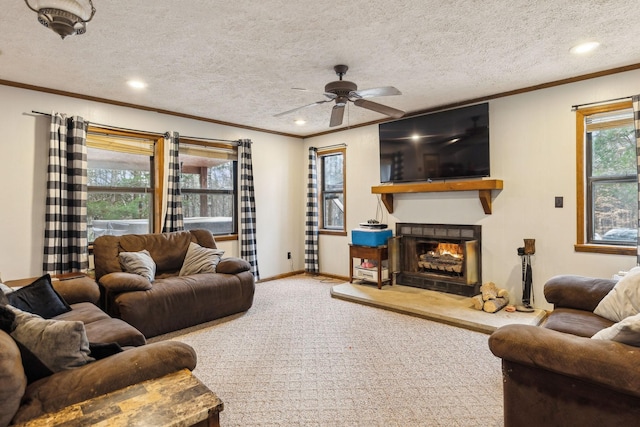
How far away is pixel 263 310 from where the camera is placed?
4.20 metres

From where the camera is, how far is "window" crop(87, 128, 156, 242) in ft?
13.6

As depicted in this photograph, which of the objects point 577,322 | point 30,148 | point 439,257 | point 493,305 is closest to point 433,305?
point 493,305

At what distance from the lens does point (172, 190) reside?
4.57 meters

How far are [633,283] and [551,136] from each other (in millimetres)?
2083

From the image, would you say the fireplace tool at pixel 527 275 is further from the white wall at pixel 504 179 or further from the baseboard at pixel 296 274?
the baseboard at pixel 296 274

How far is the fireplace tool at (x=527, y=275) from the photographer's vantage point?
150 inches

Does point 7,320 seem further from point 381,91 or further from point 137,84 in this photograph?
point 137,84

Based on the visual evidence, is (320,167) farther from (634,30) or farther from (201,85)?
(634,30)

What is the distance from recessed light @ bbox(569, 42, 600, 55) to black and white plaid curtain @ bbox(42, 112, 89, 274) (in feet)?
15.7

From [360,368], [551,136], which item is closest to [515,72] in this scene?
[551,136]

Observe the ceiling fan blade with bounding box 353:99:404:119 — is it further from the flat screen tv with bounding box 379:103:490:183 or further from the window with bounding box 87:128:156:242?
the window with bounding box 87:128:156:242

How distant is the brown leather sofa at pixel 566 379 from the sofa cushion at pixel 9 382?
190 cm

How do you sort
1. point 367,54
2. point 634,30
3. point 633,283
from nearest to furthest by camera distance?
point 633,283, point 634,30, point 367,54

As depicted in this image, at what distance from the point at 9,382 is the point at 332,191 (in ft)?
17.1
